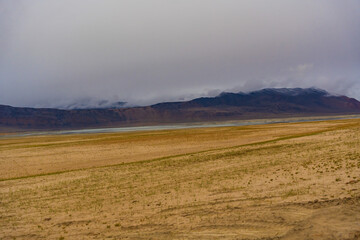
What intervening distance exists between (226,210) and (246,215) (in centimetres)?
108

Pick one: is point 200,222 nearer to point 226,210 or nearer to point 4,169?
point 226,210

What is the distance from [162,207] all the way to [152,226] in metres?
2.11

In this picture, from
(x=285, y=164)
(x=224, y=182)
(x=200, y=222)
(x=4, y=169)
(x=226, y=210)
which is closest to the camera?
(x=200, y=222)

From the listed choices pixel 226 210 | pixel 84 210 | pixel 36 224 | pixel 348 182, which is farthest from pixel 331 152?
pixel 36 224

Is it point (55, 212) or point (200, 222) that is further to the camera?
point (55, 212)

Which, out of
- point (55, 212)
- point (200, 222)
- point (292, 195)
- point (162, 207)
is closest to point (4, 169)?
point (55, 212)

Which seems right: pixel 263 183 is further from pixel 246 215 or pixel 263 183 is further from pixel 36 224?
pixel 36 224

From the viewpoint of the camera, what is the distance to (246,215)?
11.1m

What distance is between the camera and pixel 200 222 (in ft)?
36.2

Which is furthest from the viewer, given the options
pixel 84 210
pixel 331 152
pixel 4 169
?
pixel 4 169

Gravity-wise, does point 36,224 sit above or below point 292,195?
below

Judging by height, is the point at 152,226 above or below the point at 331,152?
below

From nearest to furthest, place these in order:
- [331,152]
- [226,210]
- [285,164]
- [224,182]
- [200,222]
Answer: [200,222], [226,210], [224,182], [285,164], [331,152]

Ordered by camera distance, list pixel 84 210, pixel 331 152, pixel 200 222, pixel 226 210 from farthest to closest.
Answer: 1. pixel 331 152
2. pixel 84 210
3. pixel 226 210
4. pixel 200 222
